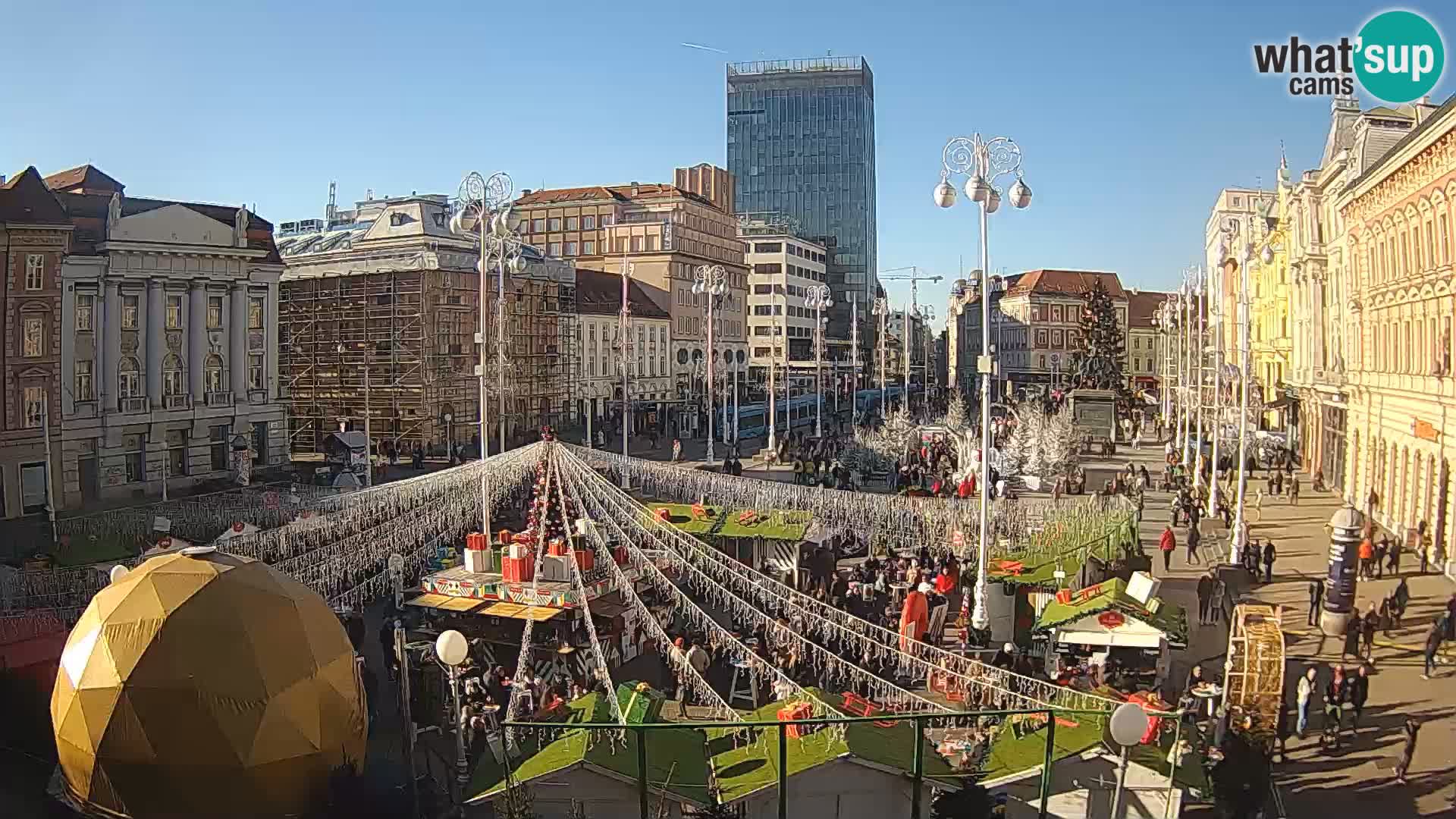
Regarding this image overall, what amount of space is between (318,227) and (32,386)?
1691 inches

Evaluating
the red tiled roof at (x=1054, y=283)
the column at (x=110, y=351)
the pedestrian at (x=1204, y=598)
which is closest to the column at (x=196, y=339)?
the column at (x=110, y=351)

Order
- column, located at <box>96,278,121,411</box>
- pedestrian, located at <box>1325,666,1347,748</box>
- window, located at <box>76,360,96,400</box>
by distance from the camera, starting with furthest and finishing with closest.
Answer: column, located at <box>96,278,121,411</box> → window, located at <box>76,360,96,400</box> → pedestrian, located at <box>1325,666,1347,748</box>

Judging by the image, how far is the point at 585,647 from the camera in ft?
53.6

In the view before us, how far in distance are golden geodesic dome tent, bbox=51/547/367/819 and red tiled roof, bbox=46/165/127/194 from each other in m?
35.9

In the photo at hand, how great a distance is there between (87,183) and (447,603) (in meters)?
32.7

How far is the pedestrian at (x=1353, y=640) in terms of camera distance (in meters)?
17.1

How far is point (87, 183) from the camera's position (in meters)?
40.8

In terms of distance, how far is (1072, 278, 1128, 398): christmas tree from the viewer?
63594 millimetres

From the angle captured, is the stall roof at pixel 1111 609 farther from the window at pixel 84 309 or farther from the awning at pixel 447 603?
the window at pixel 84 309

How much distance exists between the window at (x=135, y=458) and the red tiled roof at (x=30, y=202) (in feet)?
25.0

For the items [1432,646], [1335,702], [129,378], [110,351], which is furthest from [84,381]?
[1432,646]

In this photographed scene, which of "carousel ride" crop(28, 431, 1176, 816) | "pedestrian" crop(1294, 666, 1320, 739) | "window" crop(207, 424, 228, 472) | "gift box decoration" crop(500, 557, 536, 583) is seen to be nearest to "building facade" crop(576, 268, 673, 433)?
"window" crop(207, 424, 228, 472)

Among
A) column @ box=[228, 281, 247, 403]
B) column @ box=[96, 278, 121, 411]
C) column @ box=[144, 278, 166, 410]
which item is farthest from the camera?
column @ box=[228, 281, 247, 403]

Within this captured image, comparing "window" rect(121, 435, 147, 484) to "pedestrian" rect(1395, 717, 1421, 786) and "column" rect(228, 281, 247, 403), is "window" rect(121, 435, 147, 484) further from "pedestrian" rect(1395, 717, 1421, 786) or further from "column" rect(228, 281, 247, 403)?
"pedestrian" rect(1395, 717, 1421, 786)
